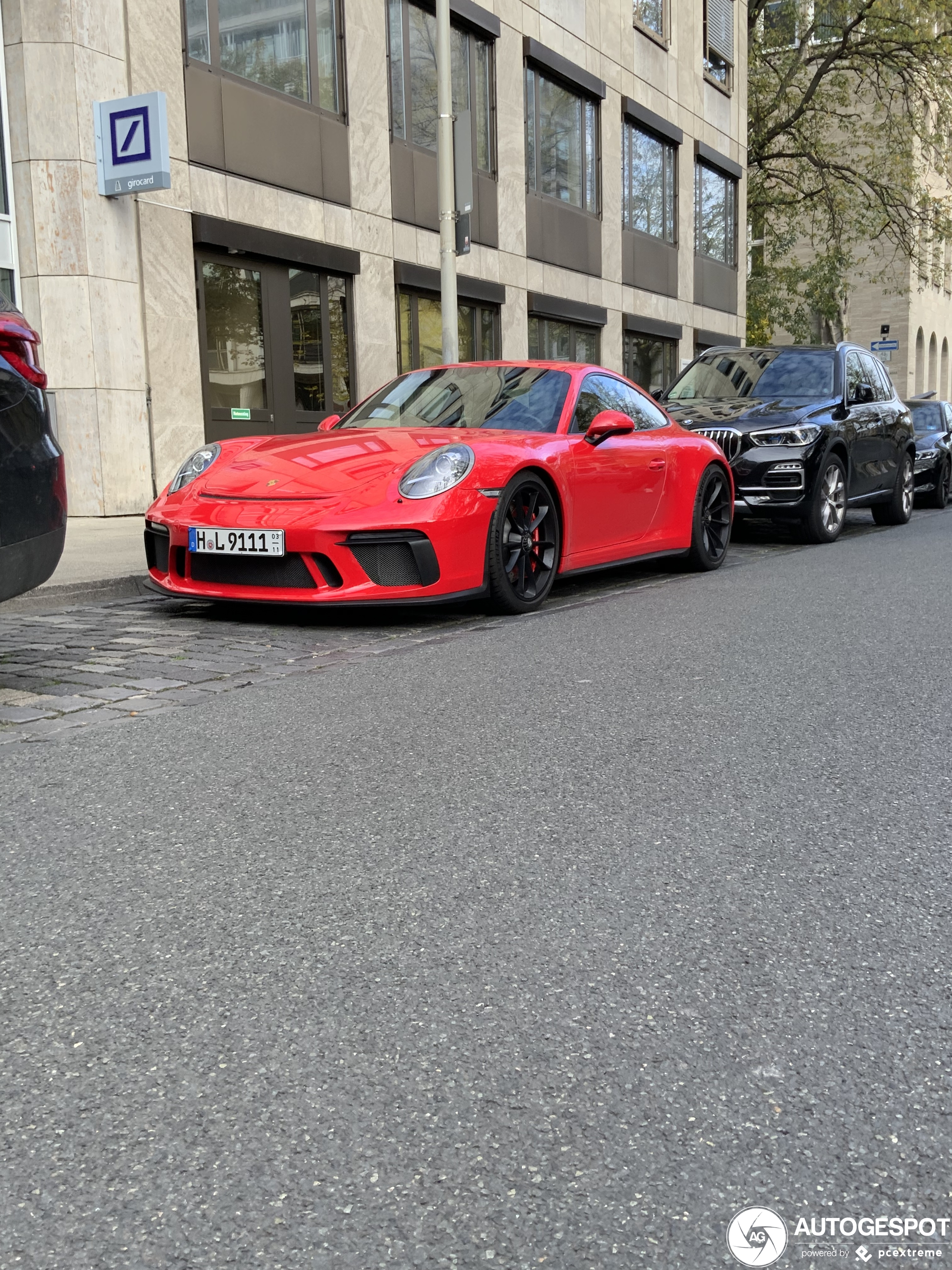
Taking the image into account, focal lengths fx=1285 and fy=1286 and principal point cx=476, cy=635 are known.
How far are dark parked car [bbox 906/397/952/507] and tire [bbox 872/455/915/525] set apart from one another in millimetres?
2045

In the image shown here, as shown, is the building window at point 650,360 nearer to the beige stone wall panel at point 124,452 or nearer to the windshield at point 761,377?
the windshield at point 761,377

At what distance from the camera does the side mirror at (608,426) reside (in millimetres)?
7254

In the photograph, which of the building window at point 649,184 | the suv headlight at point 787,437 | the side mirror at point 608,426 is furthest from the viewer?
the building window at point 649,184

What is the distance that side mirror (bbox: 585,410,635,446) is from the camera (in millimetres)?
7254

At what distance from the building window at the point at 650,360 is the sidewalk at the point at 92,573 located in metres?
14.8

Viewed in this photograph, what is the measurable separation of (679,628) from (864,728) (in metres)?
2.22

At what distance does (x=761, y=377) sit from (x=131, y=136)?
6.16m

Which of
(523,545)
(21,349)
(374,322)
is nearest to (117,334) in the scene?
(374,322)

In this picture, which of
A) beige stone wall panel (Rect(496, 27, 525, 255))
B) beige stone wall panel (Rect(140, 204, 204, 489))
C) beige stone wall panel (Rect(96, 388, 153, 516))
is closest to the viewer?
beige stone wall panel (Rect(96, 388, 153, 516))

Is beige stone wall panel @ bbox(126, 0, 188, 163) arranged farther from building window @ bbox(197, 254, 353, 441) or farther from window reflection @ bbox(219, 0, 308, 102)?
building window @ bbox(197, 254, 353, 441)

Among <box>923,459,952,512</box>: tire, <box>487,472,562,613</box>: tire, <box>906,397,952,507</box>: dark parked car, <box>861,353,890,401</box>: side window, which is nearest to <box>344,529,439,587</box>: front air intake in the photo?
<box>487,472,562,613</box>: tire

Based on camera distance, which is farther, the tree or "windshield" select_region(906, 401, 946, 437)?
the tree

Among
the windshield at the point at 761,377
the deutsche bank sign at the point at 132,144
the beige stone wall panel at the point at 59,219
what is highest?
the deutsche bank sign at the point at 132,144

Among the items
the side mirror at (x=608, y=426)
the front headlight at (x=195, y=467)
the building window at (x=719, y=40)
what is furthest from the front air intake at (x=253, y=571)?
the building window at (x=719, y=40)
